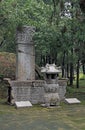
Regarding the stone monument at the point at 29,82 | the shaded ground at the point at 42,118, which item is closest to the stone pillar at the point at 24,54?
the stone monument at the point at 29,82

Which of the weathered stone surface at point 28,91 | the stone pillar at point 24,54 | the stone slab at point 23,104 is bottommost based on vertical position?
the stone slab at point 23,104

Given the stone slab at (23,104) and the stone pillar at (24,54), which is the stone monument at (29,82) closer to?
the stone pillar at (24,54)

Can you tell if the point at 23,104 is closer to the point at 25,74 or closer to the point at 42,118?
the point at 25,74

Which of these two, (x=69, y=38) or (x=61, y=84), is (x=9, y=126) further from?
(x=69, y=38)

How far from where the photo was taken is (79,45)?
19891 millimetres

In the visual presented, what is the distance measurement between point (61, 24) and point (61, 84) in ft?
16.5

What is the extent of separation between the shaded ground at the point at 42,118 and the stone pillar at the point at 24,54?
1931 millimetres

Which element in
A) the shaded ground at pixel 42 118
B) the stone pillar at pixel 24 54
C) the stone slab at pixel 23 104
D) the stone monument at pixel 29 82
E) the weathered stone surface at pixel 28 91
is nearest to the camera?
the shaded ground at pixel 42 118

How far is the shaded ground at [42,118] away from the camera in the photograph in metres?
8.85

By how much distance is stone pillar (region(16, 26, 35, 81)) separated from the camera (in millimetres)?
14195

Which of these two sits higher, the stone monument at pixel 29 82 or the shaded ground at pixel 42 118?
the stone monument at pixel 29 82

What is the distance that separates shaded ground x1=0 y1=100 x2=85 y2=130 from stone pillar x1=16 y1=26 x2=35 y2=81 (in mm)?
1931

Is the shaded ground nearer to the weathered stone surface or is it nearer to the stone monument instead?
the stone monument

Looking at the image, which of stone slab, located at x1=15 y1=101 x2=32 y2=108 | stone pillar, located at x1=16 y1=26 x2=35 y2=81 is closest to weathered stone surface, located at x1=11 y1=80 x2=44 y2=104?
stone slab, located at x1=15 y1=101 x2=32 y2=108
